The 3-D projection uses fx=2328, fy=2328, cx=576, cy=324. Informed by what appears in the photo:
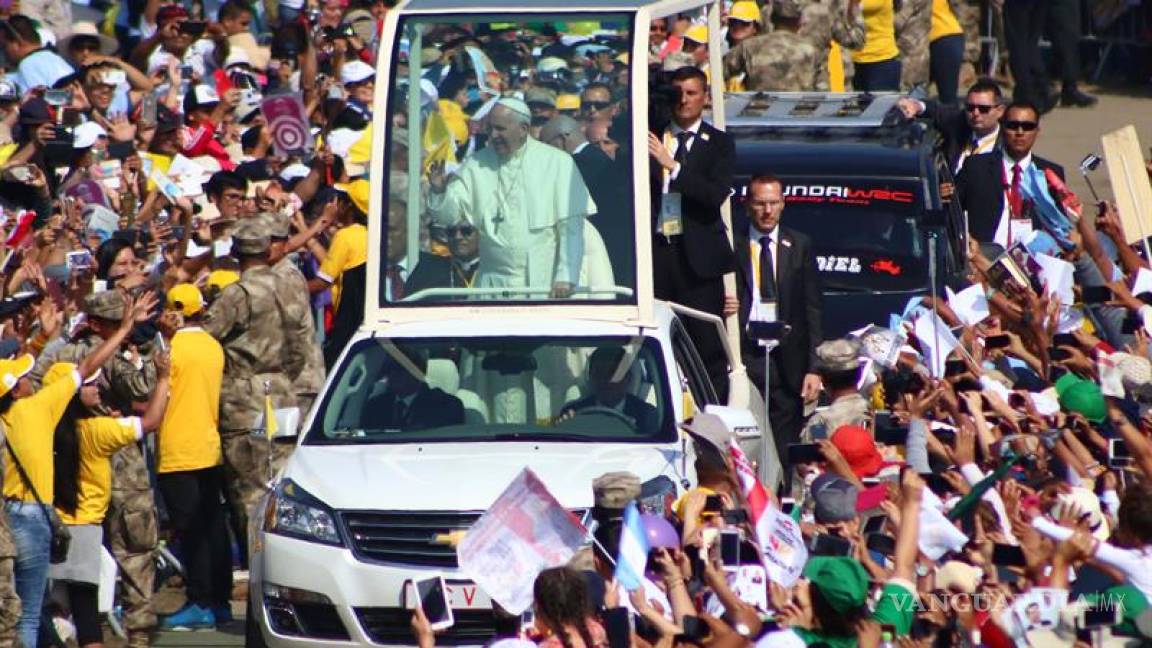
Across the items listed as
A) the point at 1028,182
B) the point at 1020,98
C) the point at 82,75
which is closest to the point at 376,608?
the point at 1028,182

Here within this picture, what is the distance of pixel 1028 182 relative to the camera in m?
15.0

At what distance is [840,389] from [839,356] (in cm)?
18

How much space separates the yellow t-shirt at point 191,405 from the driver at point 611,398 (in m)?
2.39

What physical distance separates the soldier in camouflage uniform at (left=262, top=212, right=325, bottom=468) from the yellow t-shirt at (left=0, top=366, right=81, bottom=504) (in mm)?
2274

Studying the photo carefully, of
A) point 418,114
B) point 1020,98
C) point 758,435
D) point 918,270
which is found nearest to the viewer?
point 758,435

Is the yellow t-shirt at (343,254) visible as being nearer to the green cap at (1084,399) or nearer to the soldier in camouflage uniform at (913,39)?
the green cap at (1084,399)

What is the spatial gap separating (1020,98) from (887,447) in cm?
1239

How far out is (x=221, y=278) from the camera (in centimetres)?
1341

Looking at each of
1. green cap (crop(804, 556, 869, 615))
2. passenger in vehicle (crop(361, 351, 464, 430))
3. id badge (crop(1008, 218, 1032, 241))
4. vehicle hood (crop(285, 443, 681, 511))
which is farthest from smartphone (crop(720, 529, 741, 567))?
id badge (crop(1008, 218, 1032, 241))

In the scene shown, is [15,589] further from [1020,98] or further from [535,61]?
[1020,98]

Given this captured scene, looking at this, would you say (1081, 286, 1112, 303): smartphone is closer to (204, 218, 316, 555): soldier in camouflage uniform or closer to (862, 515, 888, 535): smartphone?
(862, 515, 888, 535): smartphone

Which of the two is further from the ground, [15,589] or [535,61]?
[535,61]

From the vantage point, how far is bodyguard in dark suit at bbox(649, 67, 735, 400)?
499 inches

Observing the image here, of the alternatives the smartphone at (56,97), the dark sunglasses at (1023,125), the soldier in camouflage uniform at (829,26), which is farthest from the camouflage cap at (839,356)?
the soldier in camouflage uniform at (829,26)
